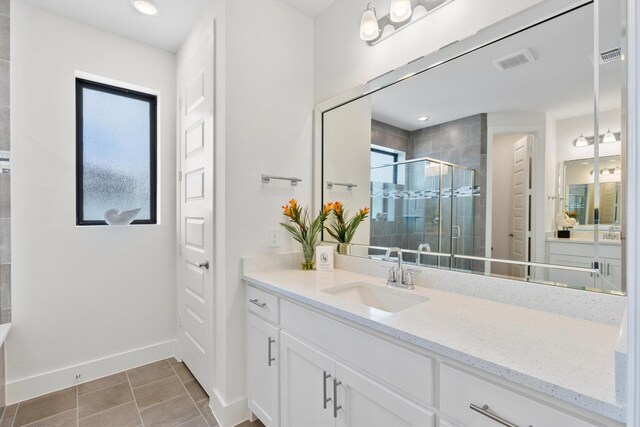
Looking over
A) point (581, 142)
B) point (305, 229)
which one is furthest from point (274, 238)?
point (581, 142)

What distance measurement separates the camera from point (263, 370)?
5.38 feet

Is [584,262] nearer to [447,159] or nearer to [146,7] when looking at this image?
[447,159]

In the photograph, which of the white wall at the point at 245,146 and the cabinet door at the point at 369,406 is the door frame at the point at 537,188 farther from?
the white wall at the point at 245,146

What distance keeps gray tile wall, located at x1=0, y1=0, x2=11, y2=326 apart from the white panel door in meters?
1.00

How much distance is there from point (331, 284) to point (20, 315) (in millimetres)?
2063

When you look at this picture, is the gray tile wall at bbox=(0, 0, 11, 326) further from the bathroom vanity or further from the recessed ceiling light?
the bathroom vanity

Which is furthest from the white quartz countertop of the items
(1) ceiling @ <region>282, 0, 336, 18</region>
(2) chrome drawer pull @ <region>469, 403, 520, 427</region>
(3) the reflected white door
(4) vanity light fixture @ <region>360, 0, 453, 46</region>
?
(1) ceiling @ <region>282, 0, 336, 18</region>

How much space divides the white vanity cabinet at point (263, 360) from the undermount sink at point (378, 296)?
36 cm

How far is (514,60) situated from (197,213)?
197cm

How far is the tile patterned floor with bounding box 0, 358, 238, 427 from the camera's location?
1789mm

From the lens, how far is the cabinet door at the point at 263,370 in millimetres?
1550

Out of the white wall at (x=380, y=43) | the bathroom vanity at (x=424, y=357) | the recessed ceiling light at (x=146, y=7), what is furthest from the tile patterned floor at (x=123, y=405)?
the recessed ceiling light at (x=146, y=7)

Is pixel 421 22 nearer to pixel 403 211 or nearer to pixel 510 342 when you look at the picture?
pixel 403 211

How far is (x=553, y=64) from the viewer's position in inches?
45.1
